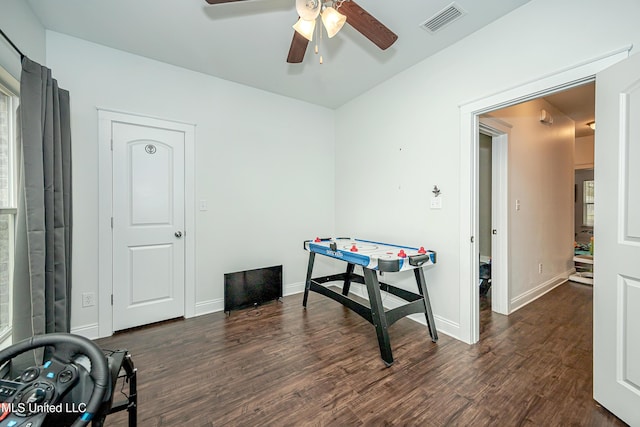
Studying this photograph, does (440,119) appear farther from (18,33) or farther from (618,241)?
(18,33)

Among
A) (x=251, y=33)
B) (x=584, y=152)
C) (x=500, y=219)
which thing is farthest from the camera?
(x=584, y=152)

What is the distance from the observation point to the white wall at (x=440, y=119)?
1690 mm

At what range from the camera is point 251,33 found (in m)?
2.25

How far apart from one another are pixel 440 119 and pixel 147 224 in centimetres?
306

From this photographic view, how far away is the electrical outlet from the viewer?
2.37 metres

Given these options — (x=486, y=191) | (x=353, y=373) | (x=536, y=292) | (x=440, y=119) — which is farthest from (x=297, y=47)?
(x=536, y=292)

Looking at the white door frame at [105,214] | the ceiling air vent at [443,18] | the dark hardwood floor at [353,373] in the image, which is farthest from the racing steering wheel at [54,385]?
the ceiling air vent at [443,18]

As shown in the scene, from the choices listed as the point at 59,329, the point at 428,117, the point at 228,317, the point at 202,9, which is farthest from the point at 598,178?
the point at 59,329

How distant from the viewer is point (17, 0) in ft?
5.82

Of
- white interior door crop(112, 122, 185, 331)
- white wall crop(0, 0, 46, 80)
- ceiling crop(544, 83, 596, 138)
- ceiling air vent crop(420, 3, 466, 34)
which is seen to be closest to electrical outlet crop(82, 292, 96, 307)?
white interior door crop(112, 122, 185, 331)

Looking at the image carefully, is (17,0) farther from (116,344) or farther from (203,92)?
(116,344)

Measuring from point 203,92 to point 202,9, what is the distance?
3.38 ft

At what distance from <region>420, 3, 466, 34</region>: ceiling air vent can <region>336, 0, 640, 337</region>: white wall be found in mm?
304

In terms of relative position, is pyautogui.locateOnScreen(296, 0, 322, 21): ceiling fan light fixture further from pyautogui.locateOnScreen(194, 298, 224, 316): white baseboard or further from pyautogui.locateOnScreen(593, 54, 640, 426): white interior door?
pyautogui.locateOnScreen(194, 298, 224, 316): white baseboard
